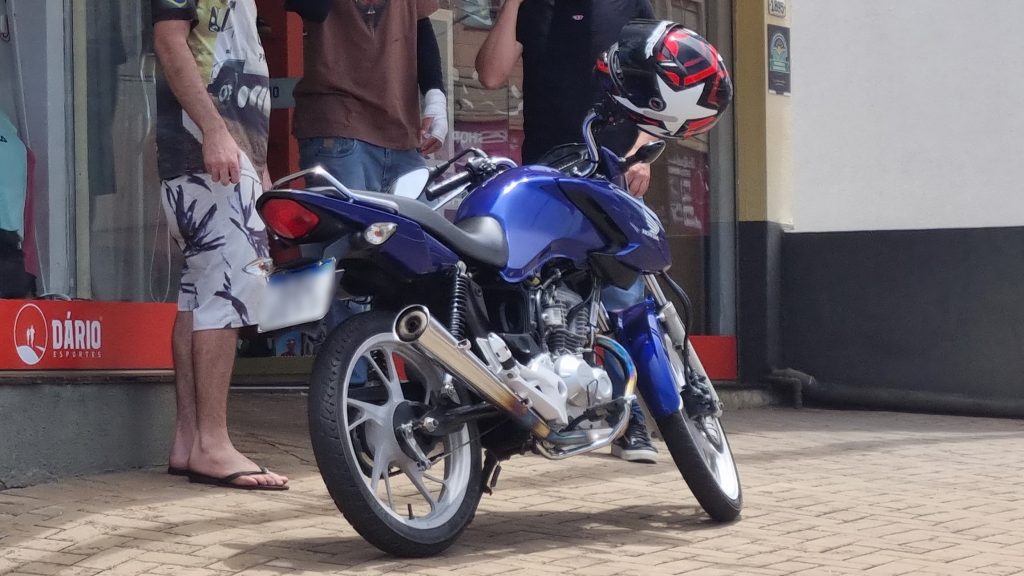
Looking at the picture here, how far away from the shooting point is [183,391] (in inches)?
222

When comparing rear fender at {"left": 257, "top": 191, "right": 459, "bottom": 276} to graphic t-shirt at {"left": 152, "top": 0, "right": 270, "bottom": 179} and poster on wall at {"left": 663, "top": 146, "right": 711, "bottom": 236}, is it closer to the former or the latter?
graphic t-shirt at {"left": 152, "top": 0, "right": 270, "bottom": 179}

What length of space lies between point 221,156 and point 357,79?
2.64ft

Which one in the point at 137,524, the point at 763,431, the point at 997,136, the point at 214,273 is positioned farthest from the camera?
the point at 997,136

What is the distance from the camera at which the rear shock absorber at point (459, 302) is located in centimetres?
438

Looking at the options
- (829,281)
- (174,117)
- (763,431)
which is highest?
(174,117)

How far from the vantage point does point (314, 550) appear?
14.4 ft

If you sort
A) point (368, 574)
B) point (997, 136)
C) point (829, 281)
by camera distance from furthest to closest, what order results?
point (997, 136) < point (829, 281) < point (368, 574)

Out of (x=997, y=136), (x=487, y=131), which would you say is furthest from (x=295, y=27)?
(x=997, y=136)

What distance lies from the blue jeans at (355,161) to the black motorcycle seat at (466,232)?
1273mm

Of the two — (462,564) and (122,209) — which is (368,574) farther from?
(122,209)

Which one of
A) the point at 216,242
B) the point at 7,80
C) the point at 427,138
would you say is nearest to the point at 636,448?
the point at 427,138

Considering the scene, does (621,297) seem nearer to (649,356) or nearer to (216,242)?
(649,356)

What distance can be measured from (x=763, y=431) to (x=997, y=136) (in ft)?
27.7

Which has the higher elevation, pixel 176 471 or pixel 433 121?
pixel 433 121
